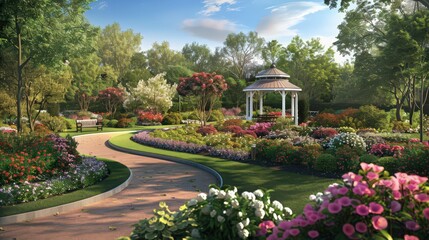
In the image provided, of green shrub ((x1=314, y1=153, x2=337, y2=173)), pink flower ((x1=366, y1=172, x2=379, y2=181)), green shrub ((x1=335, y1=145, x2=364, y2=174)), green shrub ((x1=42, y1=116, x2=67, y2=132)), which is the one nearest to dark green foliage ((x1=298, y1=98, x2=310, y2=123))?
green shrub ((x1=335, y1=145, x2=364, y2=174))

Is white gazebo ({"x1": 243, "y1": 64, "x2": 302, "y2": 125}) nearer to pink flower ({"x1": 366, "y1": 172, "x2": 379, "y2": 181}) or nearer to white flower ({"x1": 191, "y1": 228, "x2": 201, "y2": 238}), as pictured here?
white flower ({"x1": 191, "y1": 228, "x2": 201, "y2": 238})

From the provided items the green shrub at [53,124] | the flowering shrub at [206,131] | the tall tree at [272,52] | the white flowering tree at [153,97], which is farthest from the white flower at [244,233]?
the tall tree at [272,52]

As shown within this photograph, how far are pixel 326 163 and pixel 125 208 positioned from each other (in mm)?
6413

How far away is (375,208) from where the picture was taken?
2.64 m

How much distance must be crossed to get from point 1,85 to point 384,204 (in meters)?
24.8

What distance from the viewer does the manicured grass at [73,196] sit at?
25.3 ft

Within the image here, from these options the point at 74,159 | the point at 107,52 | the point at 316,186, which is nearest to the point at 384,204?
the point at 316,186

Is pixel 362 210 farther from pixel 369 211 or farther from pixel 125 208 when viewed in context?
pixel 125 208

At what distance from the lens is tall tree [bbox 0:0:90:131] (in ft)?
47.6

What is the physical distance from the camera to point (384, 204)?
9.20ft

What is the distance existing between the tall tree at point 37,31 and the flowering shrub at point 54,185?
6217 mm

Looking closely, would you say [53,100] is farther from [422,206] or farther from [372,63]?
[372,63]

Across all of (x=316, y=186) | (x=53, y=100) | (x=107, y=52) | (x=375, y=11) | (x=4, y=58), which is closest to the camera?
(x=316, y=186)

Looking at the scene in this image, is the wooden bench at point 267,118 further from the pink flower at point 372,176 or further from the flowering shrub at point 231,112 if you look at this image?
the pink flower at point 372,176
